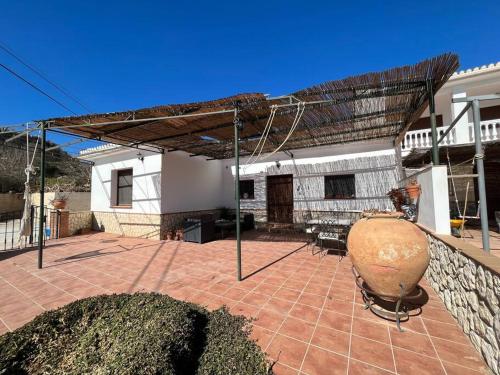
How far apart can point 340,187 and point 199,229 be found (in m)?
5.12

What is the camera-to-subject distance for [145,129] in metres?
5.25

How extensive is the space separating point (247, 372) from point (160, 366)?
693 millimetres

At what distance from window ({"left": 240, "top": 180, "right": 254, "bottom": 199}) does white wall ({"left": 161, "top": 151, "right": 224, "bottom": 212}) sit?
1167mm

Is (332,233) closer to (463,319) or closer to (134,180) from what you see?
(463,319)

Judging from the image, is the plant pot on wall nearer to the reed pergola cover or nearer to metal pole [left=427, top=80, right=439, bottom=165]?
the reed pergola cover

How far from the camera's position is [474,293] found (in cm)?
199

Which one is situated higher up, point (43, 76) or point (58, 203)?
point (43, 76)

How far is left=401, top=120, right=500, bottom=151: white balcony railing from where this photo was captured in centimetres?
651

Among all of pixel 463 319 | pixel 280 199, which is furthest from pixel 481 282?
pixel 280 199

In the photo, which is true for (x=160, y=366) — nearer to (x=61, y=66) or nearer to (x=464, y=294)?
(x=464, y=294)

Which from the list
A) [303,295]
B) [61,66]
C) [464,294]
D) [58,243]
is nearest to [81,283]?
[303,295]

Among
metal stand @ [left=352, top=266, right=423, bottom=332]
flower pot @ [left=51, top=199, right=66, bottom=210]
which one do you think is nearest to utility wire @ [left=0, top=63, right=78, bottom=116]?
flower pot @ [left=51, top=199, right=66, bottom=210]

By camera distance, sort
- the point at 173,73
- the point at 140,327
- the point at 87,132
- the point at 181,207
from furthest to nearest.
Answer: the point at 173,73 → the point at 181,207 → the point at 87,132 → the point at 140,327

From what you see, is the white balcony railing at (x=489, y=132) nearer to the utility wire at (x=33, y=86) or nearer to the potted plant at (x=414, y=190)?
the potted plant at (x=414, y=190)
